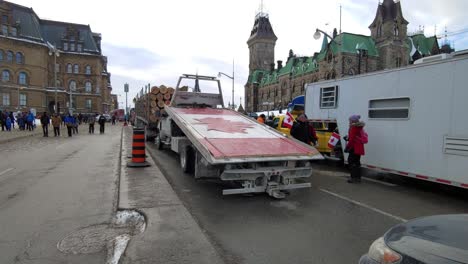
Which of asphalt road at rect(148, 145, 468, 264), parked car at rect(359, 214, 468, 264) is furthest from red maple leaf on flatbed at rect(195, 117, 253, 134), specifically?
parked car at rect(359, 214, 468, 264)

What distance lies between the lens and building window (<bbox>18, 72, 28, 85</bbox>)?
68.6 m

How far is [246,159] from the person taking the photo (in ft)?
21.5

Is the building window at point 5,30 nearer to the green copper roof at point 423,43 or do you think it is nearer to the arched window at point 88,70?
the arched window at point 88,70

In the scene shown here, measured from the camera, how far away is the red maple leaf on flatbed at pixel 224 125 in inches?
333

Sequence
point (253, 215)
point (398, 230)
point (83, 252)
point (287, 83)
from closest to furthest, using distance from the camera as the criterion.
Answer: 1. point (398, 230)
2. point (83, 252)
3. point (253, 215)
4. point (287, 83)

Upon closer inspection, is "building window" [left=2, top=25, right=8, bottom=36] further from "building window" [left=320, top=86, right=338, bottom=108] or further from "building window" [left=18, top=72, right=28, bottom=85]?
"building window" [left=320, top=86, right=338, bottom=108]

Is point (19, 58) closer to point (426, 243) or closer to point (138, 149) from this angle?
point (138, 149)

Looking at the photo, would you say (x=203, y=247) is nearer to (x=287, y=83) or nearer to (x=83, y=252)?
(x=83, y=252)

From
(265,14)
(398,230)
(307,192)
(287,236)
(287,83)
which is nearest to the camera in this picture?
(398,230)

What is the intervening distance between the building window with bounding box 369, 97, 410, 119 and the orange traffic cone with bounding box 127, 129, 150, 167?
659 centimetres

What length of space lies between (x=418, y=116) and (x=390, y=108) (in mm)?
941

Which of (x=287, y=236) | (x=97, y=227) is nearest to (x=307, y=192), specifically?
(x=287, y=236)

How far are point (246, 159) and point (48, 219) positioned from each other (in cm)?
345

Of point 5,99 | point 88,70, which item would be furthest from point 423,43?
point 5,99
